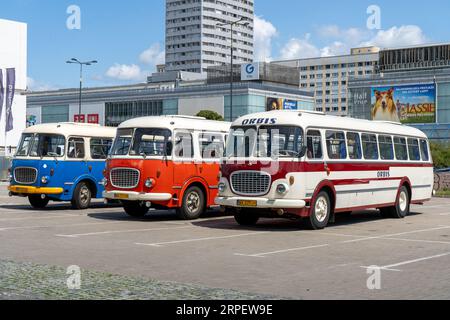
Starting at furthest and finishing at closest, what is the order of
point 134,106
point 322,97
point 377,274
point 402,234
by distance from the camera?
point 322,97, point 134,106, point 402,234, point 377,274

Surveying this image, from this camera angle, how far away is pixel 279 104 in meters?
126

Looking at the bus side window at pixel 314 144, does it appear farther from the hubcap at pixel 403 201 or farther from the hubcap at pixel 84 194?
the hubcap at pixel 84 194

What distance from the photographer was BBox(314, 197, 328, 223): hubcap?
1766cm

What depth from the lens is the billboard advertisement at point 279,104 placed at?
408 ft

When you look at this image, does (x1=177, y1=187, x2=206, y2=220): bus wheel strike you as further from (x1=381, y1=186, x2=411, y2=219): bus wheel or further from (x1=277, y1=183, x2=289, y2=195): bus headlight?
(x1=381, y1=186, x2=411, y2=219): bus wheel

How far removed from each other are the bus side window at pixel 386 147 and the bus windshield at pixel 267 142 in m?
4.48

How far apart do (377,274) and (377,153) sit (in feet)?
34.0

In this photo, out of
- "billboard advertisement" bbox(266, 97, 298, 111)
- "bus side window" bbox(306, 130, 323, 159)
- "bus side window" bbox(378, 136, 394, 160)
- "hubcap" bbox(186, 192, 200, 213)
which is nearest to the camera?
"bus side window" bbox(306, 130, 323, 159)

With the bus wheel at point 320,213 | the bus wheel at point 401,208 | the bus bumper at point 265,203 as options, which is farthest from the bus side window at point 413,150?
the bus bumper at point 265,203

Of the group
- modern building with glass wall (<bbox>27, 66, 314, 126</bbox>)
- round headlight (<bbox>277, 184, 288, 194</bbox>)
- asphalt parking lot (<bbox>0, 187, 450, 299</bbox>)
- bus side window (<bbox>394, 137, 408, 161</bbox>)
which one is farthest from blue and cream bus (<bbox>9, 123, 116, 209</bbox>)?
modern building with glass wall (<bbox>27, 66, 314, 126</bbox>)

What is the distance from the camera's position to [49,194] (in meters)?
22.5

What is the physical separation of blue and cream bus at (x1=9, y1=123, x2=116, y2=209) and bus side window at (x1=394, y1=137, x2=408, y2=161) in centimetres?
940
